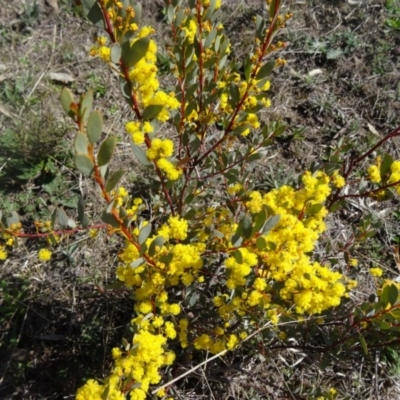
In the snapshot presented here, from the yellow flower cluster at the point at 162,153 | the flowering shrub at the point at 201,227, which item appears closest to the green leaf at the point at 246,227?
the flowering shrub at the point at 201,227

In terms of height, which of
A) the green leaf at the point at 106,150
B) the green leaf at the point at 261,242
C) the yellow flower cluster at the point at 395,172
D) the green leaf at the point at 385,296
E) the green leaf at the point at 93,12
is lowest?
the green leaf at the point at 385,296

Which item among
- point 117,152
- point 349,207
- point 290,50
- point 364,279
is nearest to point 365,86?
point 290,50

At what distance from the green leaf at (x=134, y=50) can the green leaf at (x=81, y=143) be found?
351mm

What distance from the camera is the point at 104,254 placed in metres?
2.57

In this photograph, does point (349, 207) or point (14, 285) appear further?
point (349, 207)

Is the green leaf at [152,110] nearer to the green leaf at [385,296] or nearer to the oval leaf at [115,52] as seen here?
the oval leaf at [115,52]

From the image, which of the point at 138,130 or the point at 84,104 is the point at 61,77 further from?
the point at 84,104

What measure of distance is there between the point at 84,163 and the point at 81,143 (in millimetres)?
50

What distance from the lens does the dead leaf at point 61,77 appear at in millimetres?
3123

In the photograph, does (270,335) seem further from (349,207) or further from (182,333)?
(349,207)

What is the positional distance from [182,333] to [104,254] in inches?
37.1

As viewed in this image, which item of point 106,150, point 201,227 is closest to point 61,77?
point 201,227

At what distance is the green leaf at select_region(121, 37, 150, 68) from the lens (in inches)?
45.2

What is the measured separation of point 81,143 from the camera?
925mm
